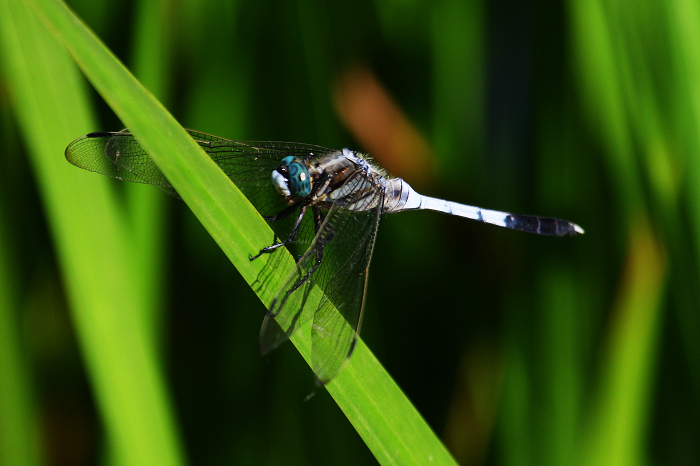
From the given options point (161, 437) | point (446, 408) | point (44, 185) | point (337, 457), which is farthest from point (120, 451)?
point (446, 408)

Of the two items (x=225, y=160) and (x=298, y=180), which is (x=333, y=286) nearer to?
(x=298, y=180)

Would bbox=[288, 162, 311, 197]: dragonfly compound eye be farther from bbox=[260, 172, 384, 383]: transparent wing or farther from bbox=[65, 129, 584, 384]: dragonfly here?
bbox=[260, 172, 384, 383]: transparent wing

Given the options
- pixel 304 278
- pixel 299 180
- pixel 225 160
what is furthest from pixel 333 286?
pixel 225 160

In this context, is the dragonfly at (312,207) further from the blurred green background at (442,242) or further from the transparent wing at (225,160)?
the blurred green background at (442,242)

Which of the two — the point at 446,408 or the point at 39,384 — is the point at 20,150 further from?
the point at 446,408

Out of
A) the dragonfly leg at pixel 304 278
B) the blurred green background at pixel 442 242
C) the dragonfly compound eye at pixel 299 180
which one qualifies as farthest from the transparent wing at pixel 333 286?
the blurred green background at pixel 442 242

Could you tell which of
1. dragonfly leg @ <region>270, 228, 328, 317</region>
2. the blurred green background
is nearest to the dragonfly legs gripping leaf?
dragonfly leg @ <region>270, 228, 328, 317</region>
